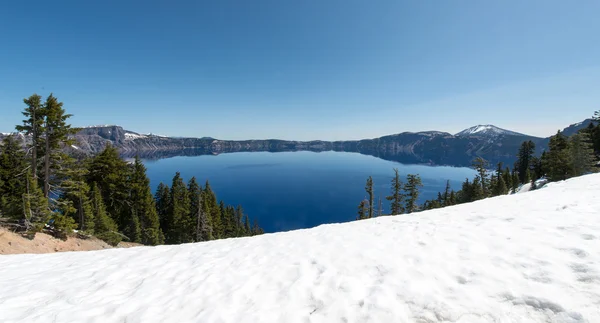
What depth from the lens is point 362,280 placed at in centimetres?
484

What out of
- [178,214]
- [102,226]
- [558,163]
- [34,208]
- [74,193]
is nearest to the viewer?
[34,208]

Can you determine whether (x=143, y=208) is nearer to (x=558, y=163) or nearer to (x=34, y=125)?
(x=34, y=125)

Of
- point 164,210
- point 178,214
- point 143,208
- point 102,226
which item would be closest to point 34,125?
point 102,226

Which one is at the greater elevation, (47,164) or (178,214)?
(47,164)

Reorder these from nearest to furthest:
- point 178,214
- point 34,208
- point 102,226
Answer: point 34,208 → point 102,226 → point 178,214

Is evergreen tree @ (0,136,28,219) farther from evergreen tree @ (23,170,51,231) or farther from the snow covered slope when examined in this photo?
the snow covered slope

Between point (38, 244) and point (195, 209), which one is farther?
point (195, 209)

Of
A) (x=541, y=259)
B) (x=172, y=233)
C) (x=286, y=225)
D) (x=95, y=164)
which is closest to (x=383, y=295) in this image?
Result: (x=541, y=259)

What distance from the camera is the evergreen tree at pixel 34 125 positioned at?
1739cm

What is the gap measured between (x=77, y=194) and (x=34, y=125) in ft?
21.2

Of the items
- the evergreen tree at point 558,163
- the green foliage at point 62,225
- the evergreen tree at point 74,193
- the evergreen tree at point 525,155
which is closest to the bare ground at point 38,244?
the green foliage at point 62,225

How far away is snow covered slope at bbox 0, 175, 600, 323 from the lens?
3.67 m

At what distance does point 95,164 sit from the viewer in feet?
96.4

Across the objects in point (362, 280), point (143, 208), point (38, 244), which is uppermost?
point (362, 280)
